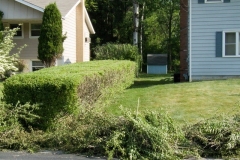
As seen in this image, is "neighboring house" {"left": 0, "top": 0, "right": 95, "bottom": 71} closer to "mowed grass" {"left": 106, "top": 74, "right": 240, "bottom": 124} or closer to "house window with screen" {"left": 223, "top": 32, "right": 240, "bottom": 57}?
"house window with screen" {"left": 223, "top": 32, "right": 240, "bottom": 57}

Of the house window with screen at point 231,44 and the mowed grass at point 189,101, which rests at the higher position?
the house window with screen at point 231,44

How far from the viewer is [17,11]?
21156mm

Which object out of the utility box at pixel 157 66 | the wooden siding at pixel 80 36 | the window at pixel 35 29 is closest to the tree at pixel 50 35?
the window at pixel 35 29

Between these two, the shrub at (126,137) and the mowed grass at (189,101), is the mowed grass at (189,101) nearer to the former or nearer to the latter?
the mowed grass at (189,101)

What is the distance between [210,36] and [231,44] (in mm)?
1103

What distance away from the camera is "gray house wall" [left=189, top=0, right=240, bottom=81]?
1767cm

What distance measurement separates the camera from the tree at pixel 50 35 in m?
20.0

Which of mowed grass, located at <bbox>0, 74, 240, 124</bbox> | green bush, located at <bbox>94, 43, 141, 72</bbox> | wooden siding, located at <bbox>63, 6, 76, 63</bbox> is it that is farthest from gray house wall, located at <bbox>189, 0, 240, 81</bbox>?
wooden siding, located at <bbox>63, 6, 76, 63</bbox>

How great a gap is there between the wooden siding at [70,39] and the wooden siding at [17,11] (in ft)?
7.87

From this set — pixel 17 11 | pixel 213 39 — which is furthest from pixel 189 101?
pixel 17 11

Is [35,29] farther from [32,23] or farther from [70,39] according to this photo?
[70,39]

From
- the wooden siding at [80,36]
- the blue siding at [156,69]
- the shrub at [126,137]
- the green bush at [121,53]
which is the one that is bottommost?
the shrub at [126,137]

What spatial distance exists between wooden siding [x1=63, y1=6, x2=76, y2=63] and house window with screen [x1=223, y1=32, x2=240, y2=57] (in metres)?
10.1

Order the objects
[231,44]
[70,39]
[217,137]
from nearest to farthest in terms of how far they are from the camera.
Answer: [217,137] < [231,44] < [70,39]
